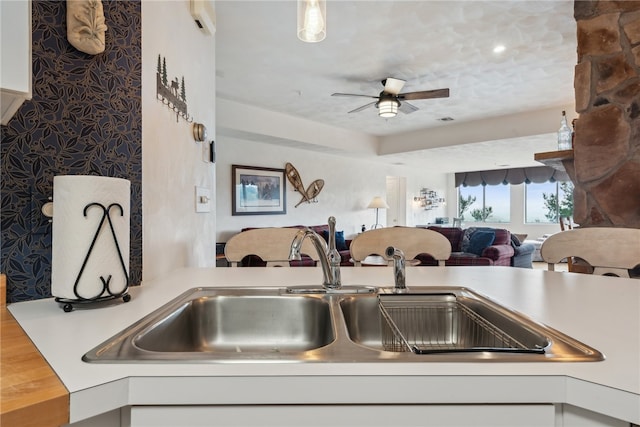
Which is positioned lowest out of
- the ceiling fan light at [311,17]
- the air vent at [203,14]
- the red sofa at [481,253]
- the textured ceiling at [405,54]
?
the red sofa at [481,253]

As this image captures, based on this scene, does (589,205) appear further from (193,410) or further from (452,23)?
(193,410)

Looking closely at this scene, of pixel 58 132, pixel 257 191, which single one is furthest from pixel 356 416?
pixel 257 191

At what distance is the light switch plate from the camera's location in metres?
1.81

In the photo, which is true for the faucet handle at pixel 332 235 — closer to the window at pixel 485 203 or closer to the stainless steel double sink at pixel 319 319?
the stainless steel double sink at pixel 319 319

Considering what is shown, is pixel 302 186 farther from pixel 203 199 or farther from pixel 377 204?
pixel 203 199

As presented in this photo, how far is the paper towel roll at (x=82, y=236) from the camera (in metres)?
0.84

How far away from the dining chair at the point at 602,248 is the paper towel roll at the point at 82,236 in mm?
1544

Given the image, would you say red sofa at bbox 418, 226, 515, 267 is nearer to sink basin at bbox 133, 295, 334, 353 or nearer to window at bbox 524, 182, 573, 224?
sink basin at bbox 133, 295, 334, 353

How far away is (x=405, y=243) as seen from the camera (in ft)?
5.57

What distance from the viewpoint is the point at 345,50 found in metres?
3.22

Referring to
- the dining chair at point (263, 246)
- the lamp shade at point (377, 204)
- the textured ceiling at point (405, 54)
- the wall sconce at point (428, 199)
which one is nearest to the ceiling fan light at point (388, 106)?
the textured ceiling at point (405, 54)

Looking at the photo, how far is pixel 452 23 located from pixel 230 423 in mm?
3091

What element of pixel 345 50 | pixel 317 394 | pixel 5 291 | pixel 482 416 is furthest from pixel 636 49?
pixel 5 291

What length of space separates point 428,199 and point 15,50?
31.1 ft
